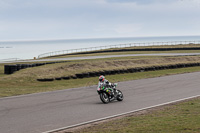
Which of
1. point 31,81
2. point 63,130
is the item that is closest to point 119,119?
point 63,130

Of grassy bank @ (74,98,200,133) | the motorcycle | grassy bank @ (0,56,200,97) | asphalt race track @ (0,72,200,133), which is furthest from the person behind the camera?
grassy bank @ (0,56,200,97)

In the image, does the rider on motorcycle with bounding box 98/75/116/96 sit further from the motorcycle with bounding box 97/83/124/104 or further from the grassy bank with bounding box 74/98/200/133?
the grassy bank with bounding box 74/98/200/133

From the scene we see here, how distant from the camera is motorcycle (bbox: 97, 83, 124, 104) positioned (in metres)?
15.5

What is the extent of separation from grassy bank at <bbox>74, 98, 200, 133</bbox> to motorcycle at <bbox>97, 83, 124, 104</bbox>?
9.25 ft

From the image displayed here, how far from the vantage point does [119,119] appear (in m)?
11.7

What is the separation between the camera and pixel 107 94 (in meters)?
15.8

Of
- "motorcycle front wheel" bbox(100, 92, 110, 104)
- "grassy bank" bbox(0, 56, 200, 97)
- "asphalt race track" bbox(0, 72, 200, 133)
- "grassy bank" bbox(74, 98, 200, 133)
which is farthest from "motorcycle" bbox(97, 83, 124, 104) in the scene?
"grassy bank" bbox(0, 56, 200, 97)

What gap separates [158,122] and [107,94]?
18.1 ft

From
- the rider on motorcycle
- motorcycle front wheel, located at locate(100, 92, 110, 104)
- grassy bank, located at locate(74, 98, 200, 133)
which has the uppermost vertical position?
the rider on motorcycle

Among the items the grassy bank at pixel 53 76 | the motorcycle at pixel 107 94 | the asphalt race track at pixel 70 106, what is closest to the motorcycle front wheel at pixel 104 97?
the motorcycle at pixel 107 94

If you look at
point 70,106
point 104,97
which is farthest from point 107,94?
point 70,106

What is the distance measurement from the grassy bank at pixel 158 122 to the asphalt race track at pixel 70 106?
1.19m

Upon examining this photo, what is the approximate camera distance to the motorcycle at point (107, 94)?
1545cm

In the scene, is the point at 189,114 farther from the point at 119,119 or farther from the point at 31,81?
the point at 31,81
